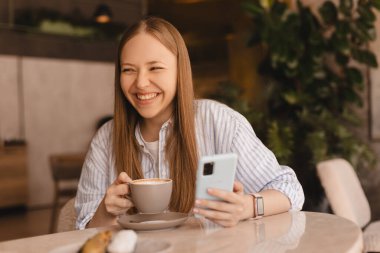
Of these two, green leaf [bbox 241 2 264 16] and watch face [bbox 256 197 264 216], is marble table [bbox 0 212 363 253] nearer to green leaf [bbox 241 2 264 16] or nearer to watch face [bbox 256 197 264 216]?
watch face [bbox 256 197 264 216]

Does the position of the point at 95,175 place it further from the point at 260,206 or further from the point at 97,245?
the point at 97,245

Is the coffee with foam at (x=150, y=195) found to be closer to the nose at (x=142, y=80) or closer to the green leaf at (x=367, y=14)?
the nose at (x=142, y=80)

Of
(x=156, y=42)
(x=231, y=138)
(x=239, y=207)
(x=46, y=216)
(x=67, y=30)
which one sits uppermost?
(x=67, y=30)

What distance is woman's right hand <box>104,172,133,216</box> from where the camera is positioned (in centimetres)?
132

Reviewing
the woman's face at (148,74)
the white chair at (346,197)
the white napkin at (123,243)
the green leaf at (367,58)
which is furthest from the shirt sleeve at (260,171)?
the green leaf at (367,58)

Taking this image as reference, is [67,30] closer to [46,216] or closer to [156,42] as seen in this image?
[46,216]

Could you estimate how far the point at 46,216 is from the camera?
689 cm

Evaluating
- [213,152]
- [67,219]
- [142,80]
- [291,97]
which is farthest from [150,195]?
[291,97]

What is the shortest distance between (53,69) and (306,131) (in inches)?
177

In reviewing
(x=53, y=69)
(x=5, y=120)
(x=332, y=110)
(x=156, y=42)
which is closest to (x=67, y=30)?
(x=53, y=69)

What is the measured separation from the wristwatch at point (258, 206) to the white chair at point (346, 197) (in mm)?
1635

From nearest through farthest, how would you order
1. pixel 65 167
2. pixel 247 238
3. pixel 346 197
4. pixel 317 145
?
pixel 247 238, pixel 346 197, pixel 317 145, pixel 65 167

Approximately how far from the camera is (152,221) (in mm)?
1279

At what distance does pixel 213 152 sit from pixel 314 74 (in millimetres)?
3039
